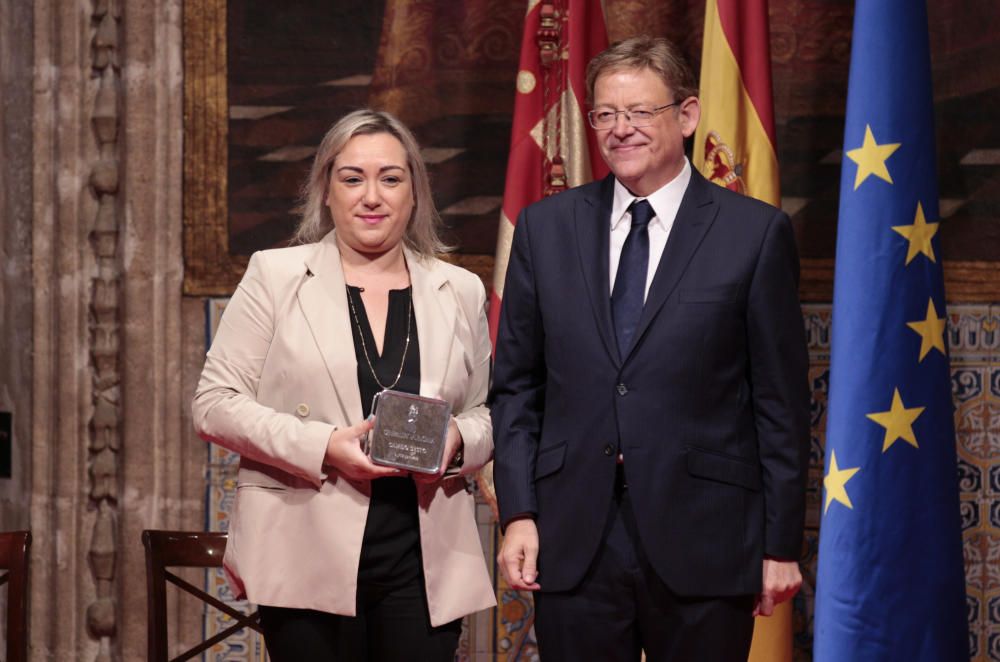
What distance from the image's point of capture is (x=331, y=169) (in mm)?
2541

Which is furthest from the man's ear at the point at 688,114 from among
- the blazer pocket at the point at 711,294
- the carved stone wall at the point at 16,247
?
the carved stone wall at the point at 16,247

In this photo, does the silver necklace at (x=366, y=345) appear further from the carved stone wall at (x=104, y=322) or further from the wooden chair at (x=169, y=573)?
the carved stone wall at (x=104, y=322)

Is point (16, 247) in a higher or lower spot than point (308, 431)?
higher

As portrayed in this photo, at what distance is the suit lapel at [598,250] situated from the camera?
224 cm

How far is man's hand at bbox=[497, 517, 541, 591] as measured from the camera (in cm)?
226

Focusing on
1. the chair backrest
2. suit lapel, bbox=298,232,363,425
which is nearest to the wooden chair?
the chair backrest

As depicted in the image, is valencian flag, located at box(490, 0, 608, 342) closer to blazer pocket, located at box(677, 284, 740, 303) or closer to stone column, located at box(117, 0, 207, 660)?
stone column, located at box(117, 0, 207, 660)

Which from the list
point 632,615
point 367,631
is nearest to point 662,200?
point 632,615

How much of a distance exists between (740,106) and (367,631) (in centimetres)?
199

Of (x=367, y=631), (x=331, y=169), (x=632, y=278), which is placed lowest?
(x=367, y=631)

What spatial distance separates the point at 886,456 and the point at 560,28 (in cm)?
161

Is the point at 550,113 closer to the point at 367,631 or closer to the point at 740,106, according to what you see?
the point at 740,106

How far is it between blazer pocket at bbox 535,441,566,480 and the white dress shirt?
0.33 m

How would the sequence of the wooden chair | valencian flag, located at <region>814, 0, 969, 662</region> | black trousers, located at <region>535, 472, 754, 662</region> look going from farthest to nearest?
the wooden chair < valencian flag, located at <region>814, 0, 969, 662</region> < black trousers, located at <region>535, 472, 754, 662</region>
